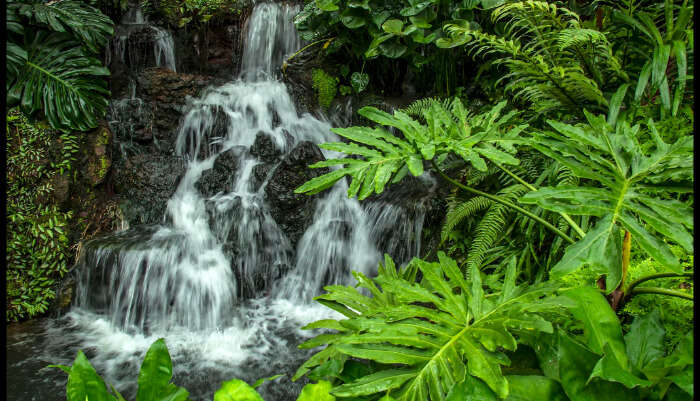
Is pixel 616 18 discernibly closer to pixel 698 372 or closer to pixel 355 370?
pixel 698 372

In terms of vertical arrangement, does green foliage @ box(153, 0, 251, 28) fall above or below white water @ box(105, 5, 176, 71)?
above

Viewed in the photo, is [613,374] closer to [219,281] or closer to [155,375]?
[155,375]

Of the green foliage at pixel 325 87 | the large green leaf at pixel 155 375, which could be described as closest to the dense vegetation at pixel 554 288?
the large green leaf at pixel 155 375

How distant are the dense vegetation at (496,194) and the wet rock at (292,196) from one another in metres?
0.73

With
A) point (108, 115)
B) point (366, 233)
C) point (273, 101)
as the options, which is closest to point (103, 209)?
point (108, 115)

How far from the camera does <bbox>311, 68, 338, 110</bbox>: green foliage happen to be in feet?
17.7

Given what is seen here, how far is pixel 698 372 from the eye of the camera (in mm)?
794

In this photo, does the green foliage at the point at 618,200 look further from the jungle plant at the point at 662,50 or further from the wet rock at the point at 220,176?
the wet rock at the point at 220,176

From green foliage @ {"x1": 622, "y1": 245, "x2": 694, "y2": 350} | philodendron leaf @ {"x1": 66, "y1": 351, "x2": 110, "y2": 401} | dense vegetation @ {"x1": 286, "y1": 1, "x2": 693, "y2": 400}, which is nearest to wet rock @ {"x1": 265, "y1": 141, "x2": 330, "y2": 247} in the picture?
dense vegetation @ {"x1": 286, "y1": 1, "x2": 693, "y2": 400}

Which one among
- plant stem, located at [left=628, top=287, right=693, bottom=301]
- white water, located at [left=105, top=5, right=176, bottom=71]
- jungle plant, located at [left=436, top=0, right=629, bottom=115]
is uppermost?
white water, located at [left=105, top=5, right=176, bottom=71]

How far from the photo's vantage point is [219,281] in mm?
3820

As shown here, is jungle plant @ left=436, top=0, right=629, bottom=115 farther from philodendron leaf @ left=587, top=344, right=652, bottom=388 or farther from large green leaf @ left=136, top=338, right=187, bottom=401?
large green leaf @ left=136, top=338, right=187, bottom=401

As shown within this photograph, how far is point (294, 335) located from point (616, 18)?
329 cm

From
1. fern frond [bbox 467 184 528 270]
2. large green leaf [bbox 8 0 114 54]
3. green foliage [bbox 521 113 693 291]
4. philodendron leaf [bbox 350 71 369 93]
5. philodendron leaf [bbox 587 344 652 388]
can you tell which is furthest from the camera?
philodendron leaf [bbox 350 71 369 93]
